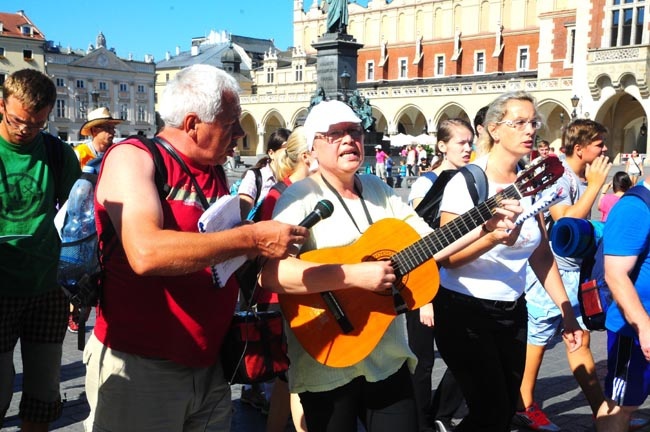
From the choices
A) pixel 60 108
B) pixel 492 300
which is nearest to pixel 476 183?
pixel 492 300

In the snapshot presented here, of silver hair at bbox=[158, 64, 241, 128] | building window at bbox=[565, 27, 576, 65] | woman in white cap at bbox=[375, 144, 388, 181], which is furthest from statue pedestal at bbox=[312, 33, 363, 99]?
building window at bbox=[565, 27, 576, 65]

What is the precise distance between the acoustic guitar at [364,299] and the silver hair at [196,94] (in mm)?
808

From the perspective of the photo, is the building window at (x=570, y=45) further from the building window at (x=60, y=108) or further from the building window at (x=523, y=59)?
the building window at (x=60, y=108)

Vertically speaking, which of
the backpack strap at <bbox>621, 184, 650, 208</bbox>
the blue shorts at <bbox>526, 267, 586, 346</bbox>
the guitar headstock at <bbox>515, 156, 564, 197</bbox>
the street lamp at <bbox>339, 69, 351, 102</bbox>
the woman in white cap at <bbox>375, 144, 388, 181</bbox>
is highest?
the street lamp at <bbox>339, 69, 351, 102</bbox>

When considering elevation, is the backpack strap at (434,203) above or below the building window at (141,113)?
below

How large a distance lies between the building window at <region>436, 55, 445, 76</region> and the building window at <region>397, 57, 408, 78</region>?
11.0 feet

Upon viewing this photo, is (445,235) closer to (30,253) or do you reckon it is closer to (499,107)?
(499,107)

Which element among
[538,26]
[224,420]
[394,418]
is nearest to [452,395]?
[394,418]

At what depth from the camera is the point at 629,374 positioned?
11.3ft

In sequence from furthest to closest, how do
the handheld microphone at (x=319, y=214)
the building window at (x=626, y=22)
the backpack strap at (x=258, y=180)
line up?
the building window at (x=626, y=22), the backpack strap at (x=258, y=180), the handheld microphone at (x=319, y=214)

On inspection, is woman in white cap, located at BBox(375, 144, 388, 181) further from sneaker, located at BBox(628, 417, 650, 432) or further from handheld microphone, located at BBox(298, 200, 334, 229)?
handheld microphone, located at BBox(298, 200, 334, 229)

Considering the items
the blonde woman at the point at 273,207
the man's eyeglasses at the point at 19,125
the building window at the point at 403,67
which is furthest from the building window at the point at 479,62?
the man's eyeglasses at the point at 19,125

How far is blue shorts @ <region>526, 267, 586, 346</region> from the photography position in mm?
4863

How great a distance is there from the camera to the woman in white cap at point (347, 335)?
287 centimetres
